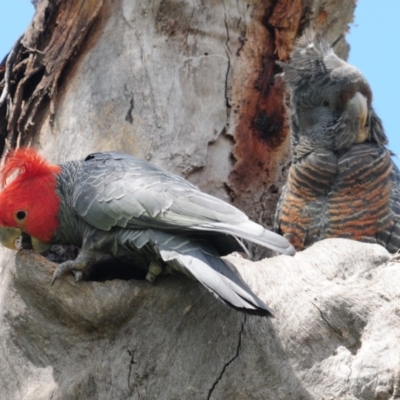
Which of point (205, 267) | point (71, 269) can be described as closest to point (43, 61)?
point (71, 269)

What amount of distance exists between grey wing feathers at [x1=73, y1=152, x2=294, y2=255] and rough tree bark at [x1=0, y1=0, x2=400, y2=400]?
31 cm

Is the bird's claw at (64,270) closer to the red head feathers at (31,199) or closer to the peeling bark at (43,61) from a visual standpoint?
the red head feathers at (31,199)

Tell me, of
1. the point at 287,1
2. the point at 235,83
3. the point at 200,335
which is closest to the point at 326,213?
the point at 235,83

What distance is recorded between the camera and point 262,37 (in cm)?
489

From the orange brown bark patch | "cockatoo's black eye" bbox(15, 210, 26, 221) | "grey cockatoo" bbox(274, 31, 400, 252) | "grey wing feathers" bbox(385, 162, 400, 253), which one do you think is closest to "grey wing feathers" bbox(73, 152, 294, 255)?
"cockatoo's black eye" bbox(15, 210, 26, 221)

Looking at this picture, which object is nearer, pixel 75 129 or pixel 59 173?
pixel 59 173

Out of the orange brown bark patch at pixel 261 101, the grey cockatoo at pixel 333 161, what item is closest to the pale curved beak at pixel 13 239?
the orange brown bark patch at pixel 261 101

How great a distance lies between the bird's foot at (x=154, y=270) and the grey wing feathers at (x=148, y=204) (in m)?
0.18

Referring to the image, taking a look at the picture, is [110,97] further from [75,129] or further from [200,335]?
[200,335]

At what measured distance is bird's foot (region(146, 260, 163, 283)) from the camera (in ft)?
11.8

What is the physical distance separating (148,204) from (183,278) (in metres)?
0.36

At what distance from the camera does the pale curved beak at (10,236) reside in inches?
153

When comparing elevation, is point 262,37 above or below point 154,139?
above

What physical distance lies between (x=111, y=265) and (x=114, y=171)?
0.54 meters
